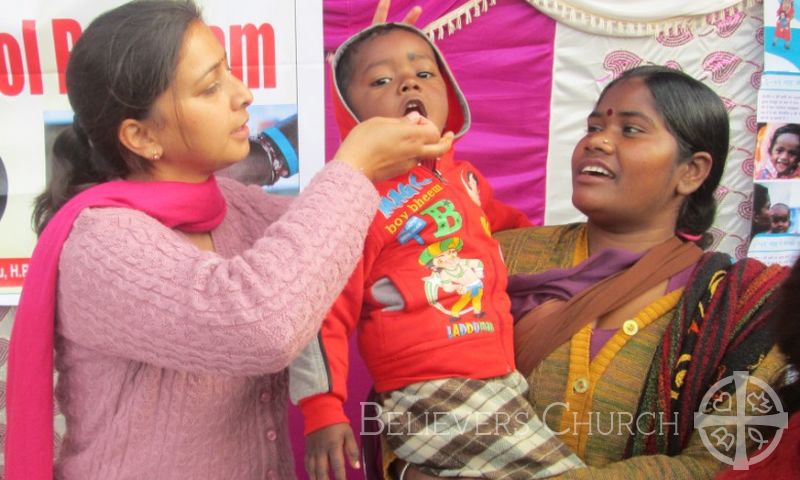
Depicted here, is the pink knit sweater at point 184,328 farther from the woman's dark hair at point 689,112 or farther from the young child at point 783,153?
the young child at point 783,153

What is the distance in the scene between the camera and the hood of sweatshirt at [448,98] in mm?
1514

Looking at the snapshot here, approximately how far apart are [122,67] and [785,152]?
2.36m

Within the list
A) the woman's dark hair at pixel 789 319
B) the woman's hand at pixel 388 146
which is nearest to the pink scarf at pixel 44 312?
the woman's hand at pixel 388 146

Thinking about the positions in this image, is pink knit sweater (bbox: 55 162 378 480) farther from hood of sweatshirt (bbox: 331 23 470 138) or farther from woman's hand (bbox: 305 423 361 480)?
hood of sweatshirt (bbox: 331 23 470 138)

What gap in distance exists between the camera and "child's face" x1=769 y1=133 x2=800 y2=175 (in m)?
2.47

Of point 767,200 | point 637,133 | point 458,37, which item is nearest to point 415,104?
point 637,133

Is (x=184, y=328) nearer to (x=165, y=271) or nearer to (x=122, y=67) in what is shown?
(x=165, y=271)

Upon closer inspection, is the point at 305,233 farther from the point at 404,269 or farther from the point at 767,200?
the point at 767,200

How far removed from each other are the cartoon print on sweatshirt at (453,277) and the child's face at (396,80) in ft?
1.02

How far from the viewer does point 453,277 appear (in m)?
1.39

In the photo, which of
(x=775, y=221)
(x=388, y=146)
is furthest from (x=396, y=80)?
(x=775, y=221)

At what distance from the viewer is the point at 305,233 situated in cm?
95

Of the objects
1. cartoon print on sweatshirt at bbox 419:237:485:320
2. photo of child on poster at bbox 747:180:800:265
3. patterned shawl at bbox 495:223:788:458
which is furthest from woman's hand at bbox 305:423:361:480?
photo of child on poster at bbox 747:180:800:265

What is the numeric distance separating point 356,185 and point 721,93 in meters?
1.93
